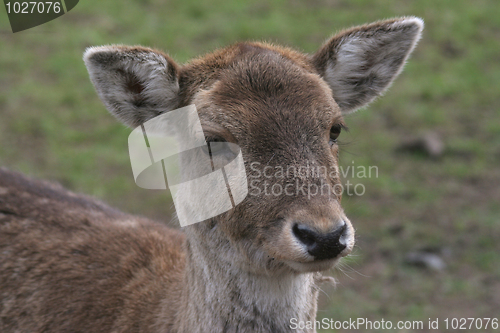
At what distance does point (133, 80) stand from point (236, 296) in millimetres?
1688

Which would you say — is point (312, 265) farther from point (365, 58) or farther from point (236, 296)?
point (365, 58)

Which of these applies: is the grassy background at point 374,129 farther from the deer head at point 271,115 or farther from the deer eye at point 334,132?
the deer eye at point 334,132

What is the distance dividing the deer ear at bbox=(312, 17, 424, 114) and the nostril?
1.59m

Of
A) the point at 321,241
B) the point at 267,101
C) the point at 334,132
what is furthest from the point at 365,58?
the point at 321,241

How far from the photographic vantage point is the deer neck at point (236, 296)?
3.84m

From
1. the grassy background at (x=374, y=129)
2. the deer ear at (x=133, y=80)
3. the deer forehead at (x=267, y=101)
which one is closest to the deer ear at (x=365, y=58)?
the deer forehead at (x=267, y=101)

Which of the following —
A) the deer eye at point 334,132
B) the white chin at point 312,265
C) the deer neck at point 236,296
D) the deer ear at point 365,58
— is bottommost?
the deer neck at point 236,296

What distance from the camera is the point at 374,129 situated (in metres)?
9.92

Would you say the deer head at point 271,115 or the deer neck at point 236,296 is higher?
the deer head at point 271,115

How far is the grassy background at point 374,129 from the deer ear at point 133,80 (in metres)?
2.15

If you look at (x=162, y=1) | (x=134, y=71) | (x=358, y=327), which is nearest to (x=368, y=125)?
(x=358, y=327)

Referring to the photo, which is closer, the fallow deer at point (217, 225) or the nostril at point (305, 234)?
the nostril at point (305, 234)

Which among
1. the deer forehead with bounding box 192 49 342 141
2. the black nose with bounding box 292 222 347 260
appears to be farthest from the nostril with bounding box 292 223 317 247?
the deer forehead with bounding box 192 49 342 141

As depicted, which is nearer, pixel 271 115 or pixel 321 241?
pixel 321 241
